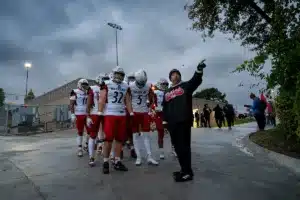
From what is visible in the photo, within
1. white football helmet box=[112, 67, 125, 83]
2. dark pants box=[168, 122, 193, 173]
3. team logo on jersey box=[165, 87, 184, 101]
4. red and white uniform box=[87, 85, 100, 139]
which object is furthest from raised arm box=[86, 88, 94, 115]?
dark pants box=[168, 122, 193, 173]

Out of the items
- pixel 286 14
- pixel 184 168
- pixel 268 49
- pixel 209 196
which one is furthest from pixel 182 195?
pixel 286 14

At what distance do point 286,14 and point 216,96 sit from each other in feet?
357

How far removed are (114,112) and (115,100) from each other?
27 centimetres

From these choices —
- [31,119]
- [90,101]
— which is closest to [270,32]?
[90,101]

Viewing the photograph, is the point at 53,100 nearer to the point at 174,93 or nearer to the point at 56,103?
the point at 56,103

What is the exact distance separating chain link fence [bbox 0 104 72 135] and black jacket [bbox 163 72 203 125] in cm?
1742

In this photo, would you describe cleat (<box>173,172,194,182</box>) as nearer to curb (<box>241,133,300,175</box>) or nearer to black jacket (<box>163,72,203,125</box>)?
black jacket (<box>163,72,203,125</box>)

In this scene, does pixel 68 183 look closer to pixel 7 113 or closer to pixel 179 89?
pixel 179 89

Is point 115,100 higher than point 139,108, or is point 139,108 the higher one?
point 115,100

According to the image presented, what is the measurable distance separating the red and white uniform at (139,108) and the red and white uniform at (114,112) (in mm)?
623

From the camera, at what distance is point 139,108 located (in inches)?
278

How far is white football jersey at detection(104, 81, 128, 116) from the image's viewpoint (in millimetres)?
6262

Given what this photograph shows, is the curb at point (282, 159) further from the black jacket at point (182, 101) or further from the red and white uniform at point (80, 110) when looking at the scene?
the red and white uniform at point (80, 110)

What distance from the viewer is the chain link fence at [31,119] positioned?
2112 centimetres
